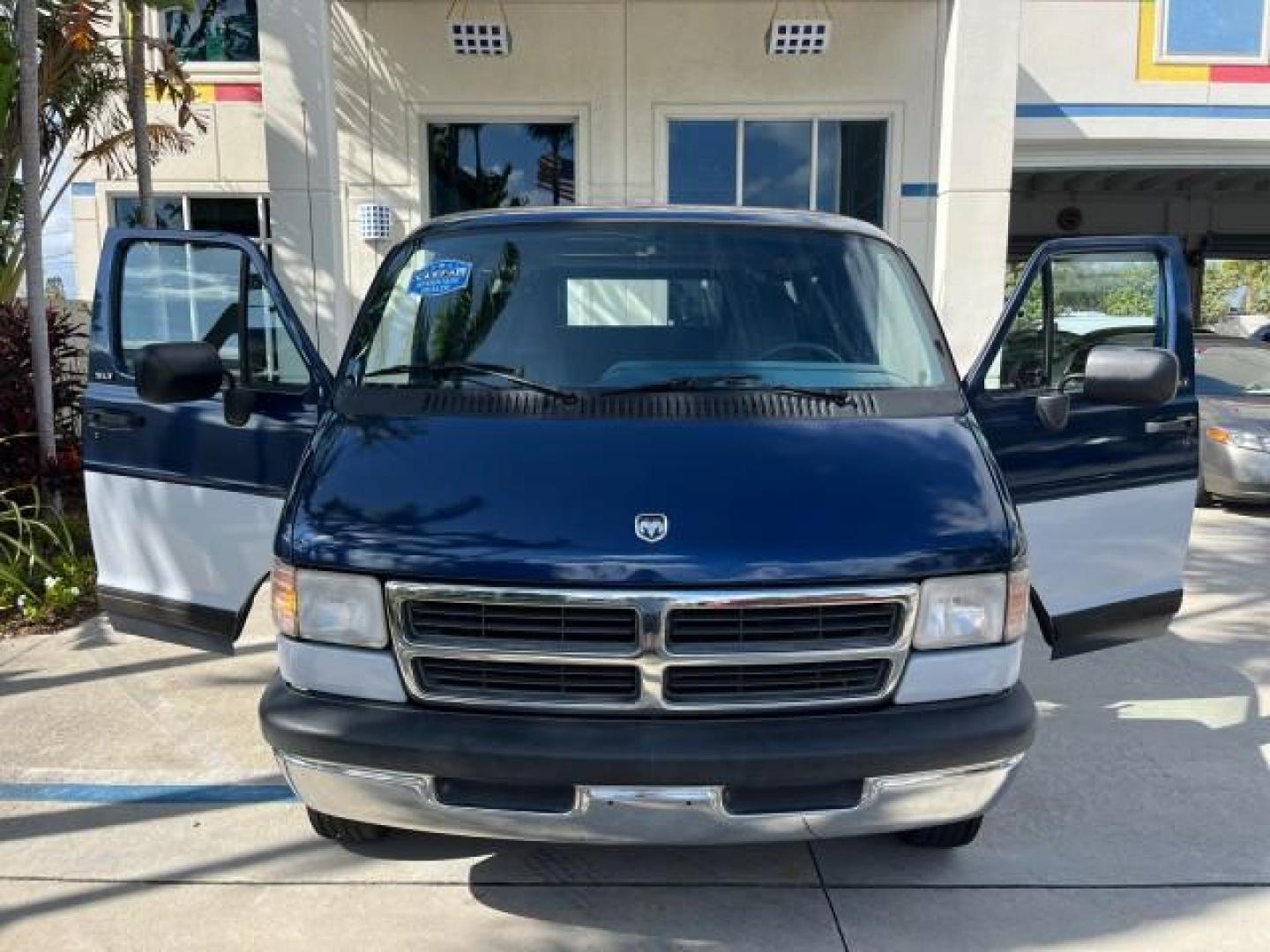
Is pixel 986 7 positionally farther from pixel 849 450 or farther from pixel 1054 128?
pixel 849 450

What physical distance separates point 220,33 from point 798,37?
6.53 metres

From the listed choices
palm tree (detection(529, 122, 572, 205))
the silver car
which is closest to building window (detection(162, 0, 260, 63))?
palm tree (detection(529, 122, 572, 205))

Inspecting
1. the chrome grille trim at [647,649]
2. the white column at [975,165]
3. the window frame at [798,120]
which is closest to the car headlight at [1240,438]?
the white column at [975,165]

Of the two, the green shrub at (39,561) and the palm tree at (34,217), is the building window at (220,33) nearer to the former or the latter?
the palm tree at (34,217)

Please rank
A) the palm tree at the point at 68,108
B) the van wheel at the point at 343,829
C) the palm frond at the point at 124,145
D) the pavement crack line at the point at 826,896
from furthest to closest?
the palm frond at the point at 124,145 < the palm tree at the point at 68,108 < the van wheel at the point at 343,829 < the pavement crack line at the point at 826,896

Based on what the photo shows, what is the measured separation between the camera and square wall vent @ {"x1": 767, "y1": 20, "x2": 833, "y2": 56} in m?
10.5

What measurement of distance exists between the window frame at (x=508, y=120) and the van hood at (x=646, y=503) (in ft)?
27.9

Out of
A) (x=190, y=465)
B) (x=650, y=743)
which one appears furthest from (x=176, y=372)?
Result: (x=650, y=743)

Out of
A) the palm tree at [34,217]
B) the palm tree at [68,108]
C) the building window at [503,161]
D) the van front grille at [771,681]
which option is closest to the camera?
the van front grille at [771,681]

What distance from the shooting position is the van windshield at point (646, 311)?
3.32 meters

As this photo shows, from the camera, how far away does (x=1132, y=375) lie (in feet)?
11.1

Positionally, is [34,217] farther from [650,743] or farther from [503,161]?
[650,743]

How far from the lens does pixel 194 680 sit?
4.87 meters

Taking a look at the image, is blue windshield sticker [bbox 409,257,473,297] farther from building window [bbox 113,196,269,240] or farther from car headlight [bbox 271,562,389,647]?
building window [bbox 113,196,269,240]
